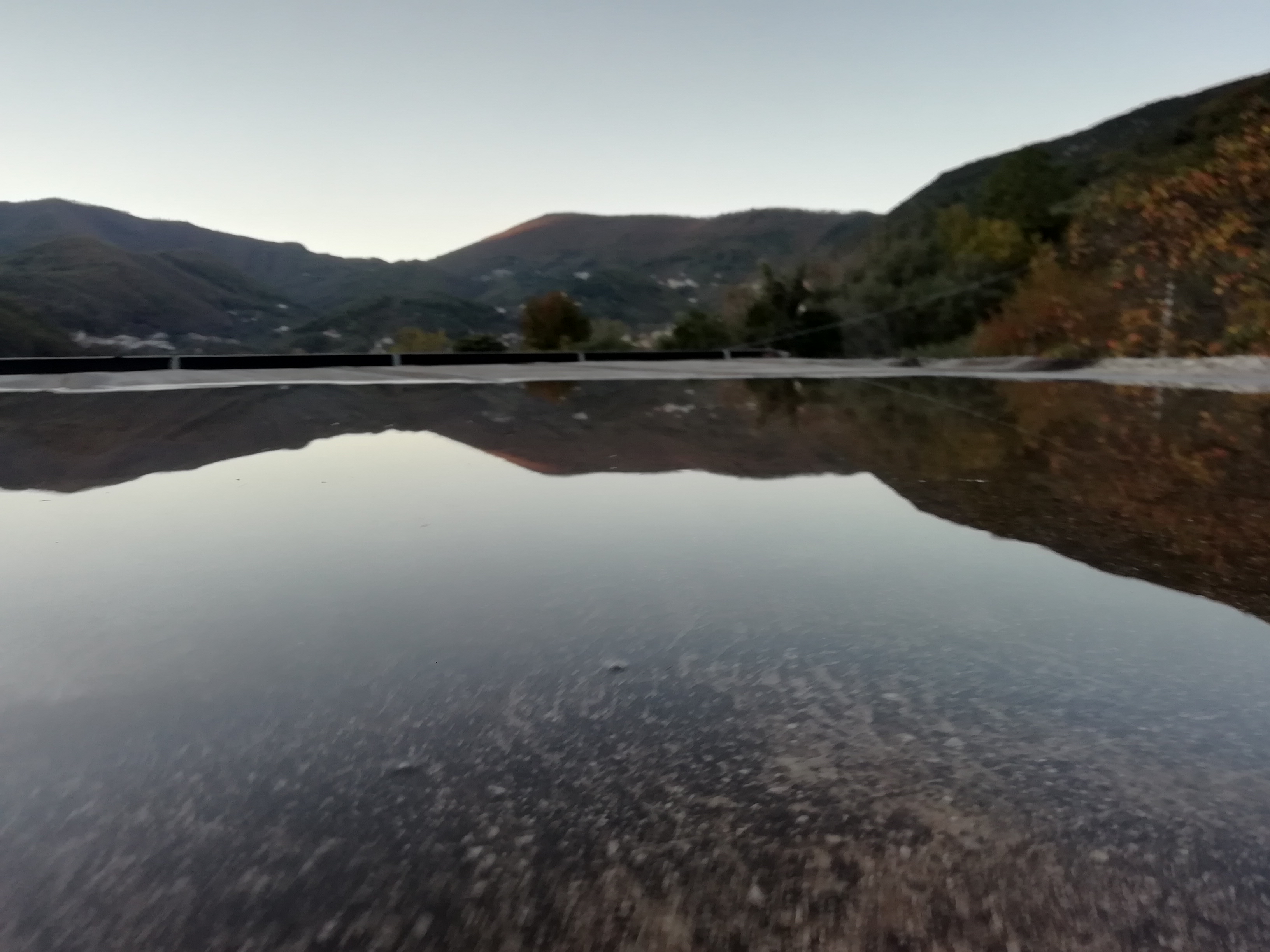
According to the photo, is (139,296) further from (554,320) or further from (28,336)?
(554,320)

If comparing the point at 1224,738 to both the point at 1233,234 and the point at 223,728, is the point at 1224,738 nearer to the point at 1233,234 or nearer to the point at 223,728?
the point at 223,728

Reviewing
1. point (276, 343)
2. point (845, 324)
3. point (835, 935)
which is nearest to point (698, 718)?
point (835, 935)

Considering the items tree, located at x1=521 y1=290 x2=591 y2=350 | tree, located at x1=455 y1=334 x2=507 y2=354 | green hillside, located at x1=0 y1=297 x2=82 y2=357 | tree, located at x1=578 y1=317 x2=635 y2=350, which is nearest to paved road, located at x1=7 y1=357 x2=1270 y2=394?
tree, located at x1=578 y1=317 x2=635 y2=350

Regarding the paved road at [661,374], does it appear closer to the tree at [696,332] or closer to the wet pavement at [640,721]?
the wet pavement at [640,721]

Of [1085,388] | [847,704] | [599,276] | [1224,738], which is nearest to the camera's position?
[1224,738]

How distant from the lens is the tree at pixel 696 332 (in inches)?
1064

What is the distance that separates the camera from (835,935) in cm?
67

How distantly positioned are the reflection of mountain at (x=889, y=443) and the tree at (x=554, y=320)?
101ft

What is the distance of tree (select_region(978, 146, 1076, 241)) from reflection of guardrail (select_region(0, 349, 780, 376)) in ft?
52.9

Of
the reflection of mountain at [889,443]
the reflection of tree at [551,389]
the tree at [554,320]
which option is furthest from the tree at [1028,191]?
the reflection of mountain at [889,443]

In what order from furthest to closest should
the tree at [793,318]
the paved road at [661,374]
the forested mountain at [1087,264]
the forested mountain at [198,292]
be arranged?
the forested mountain at [198,292] → the tree at [793,318] → the forested mountain at [1087,264] → the paved road at [661,374]

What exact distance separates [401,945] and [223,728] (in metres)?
0.50

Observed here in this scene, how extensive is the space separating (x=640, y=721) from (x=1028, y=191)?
30.6m

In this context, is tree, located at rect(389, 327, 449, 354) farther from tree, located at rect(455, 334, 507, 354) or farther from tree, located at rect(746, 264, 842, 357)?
tree, located at rect(746, 264, 842, 357)
